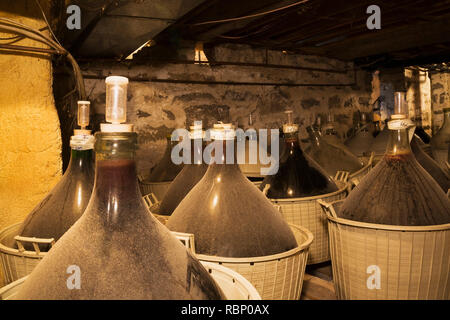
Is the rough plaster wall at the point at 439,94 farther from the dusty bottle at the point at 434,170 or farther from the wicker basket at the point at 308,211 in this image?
the wicker basket at the point at 308,211

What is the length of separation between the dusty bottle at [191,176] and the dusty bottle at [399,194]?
2.01 feet

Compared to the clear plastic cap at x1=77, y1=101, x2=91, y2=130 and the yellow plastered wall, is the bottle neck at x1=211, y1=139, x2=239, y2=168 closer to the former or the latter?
the clear plastic cap at x1=77, y1=101, x2=91, y2=130

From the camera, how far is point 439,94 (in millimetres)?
6371

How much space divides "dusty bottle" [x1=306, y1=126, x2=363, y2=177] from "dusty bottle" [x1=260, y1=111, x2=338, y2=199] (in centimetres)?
70

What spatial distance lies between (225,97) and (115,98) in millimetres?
3174

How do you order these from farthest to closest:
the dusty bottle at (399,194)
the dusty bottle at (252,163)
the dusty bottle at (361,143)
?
1. the dusty bottle at (361,143)
2. the dusty bottle at (252,163)
3. the dusty bottle at (399,194)

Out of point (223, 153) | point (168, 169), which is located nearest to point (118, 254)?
point (223, 153)

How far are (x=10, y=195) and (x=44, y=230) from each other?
650mm

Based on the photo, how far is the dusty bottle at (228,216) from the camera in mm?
1019

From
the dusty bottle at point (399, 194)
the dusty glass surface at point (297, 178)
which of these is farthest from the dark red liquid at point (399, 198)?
the dusty glass surface at point (297, 178)

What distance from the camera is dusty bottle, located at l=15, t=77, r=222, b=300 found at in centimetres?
53

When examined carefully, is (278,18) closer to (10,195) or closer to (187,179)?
(187,179)

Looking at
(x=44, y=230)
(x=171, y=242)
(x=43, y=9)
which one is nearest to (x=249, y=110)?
(x=43, y=9)

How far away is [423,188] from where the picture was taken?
1243mm
